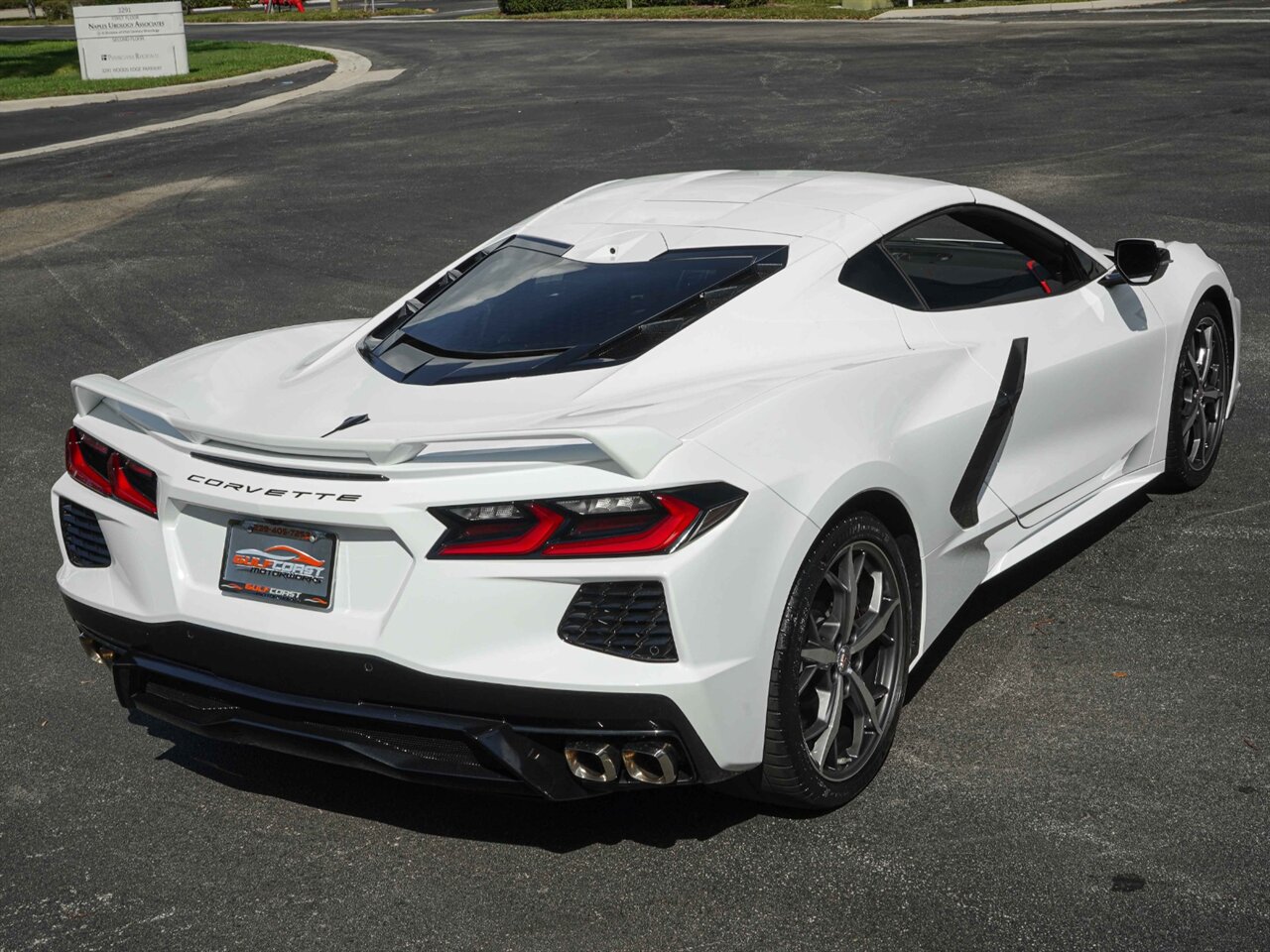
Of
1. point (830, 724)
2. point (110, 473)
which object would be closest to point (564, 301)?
point (110, 473)

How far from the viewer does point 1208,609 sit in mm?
5227

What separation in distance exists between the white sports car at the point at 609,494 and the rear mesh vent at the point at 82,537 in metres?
0.01

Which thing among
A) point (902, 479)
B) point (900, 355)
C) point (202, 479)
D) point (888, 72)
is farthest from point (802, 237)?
point (888, 72)

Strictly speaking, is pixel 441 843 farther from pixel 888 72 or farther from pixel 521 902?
pixel 888 72

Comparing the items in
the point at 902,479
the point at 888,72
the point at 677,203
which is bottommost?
the point at 888,72

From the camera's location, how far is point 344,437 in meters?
3.71

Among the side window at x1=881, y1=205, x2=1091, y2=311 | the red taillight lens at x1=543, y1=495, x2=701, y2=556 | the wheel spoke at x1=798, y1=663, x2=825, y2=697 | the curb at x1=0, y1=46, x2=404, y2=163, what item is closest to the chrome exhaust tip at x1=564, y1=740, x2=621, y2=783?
the red taillight lens at x1=543, y1=495, x2=701, y2=556

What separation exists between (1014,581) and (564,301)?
211 cm

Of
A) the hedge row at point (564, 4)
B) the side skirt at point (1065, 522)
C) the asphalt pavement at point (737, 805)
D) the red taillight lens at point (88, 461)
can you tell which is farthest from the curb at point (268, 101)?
the side skirt at point (1065, 522)

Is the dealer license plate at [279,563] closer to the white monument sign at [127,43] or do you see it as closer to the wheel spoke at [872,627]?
the wheel spoke at [872,627]

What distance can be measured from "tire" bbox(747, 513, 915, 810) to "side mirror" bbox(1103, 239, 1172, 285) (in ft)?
6.36

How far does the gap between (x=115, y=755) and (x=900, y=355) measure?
8.51 feet

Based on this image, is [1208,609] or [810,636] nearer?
[810,636]

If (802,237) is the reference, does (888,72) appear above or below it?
below
